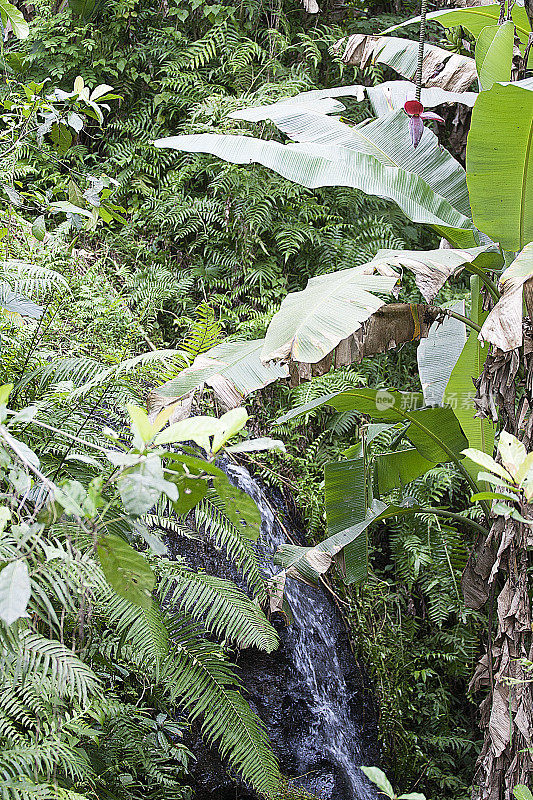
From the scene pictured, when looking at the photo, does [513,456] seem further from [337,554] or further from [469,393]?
[337,554]

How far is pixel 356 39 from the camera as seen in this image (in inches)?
134

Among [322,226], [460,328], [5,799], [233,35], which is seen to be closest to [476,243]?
[460,328]

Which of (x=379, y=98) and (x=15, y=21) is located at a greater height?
(x=15, y=21)

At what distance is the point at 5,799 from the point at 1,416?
107cm

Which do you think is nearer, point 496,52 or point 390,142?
point 496,52

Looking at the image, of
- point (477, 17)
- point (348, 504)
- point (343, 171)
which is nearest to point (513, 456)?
point (343, 171)

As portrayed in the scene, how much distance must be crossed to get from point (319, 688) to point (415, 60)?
3322mm

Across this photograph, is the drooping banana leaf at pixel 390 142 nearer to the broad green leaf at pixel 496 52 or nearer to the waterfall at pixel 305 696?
the broad green leaf at pixel 496 52

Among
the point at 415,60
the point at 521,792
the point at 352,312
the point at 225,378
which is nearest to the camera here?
the point at 521,792

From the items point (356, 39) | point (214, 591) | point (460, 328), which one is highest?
point (356, 39)

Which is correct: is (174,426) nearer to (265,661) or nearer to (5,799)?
(5,799)

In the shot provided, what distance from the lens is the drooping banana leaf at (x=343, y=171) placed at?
239 cm


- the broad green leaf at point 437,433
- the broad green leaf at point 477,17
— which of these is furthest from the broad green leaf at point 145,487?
the broad green leaf at point 477,17

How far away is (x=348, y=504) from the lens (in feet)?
9.32
